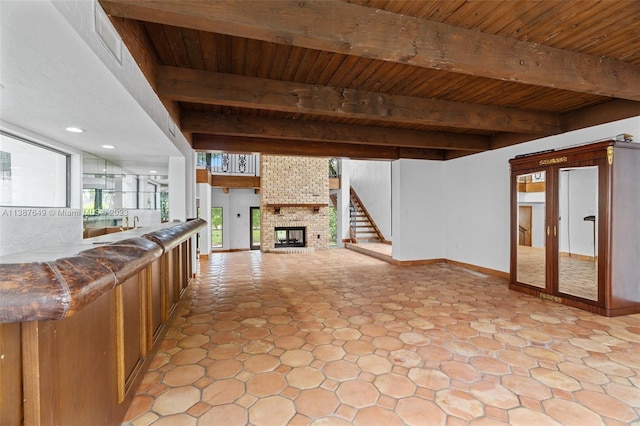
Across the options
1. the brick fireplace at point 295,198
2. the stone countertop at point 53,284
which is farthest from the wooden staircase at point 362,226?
the stone countertop at point 53,284

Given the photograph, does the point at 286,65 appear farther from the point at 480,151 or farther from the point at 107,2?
the point at 480,151

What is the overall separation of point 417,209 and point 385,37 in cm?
489

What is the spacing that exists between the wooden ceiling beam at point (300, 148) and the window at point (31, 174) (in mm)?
1981

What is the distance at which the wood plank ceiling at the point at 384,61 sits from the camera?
1.82 metres

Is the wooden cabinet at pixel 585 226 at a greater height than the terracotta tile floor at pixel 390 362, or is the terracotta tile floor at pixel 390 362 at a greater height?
the wooden cabinet at pixel 585 226

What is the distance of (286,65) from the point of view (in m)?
2.77

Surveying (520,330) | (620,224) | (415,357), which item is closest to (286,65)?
(415,357)

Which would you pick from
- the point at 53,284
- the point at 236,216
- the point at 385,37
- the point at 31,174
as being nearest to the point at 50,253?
Answer: the point at 53,284

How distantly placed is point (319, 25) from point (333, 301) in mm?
3053

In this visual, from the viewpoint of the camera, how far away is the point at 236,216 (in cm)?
1185

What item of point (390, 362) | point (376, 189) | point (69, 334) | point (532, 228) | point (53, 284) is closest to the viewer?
point (53, 284)

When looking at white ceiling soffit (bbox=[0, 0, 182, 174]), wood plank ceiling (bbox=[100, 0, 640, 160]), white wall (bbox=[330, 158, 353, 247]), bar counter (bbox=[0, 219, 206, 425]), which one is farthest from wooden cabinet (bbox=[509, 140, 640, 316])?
white wall (bbox=[330, 158, 353, 247])

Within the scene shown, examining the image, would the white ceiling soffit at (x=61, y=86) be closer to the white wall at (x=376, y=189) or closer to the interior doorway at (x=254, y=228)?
the white wall at (x=376, y=189)

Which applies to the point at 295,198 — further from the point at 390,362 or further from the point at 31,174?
the point at 390,362
